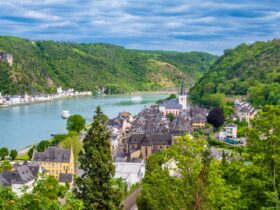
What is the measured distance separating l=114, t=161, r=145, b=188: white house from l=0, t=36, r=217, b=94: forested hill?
80.8m

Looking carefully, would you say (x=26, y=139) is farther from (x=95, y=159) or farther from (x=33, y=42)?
(x=33, y=42)

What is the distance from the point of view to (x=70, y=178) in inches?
1003

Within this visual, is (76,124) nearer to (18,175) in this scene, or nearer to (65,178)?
(65,178)

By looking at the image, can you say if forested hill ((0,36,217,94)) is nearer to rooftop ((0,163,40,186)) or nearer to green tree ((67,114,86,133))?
green tree ((67,114,86,133))

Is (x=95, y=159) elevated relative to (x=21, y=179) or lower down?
elevated

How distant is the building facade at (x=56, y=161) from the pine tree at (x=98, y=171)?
17.4m

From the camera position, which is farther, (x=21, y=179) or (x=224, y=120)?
(x=224, y=120)

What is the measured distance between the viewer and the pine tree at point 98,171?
1089cm

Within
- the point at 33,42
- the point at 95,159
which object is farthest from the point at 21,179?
the point at 33,42

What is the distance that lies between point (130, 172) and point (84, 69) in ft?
394

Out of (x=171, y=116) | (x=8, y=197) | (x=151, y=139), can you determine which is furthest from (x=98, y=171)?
(x=171, y=116)

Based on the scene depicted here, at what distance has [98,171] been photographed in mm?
10984

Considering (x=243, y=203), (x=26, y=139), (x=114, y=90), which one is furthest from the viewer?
(x=114, y=90)

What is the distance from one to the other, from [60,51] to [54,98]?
46244 mm
